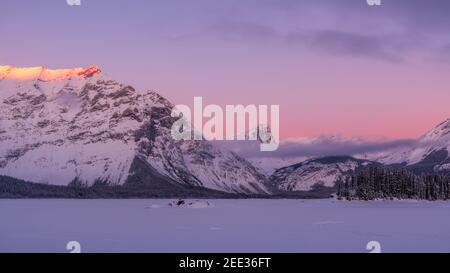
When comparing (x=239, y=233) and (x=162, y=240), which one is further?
(x=239, y=233)

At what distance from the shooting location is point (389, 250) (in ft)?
186

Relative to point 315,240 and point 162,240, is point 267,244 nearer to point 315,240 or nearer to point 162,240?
point 315,240

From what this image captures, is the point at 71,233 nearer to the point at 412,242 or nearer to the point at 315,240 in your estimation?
the point at 315,240

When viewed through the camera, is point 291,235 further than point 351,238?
A: Yes

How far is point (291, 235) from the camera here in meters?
74.7
